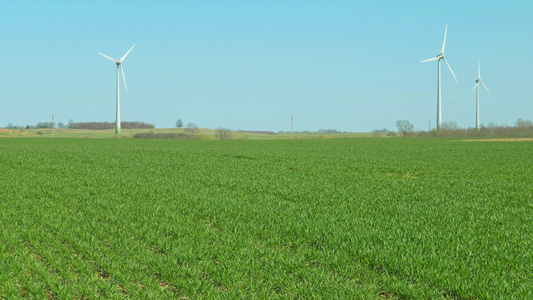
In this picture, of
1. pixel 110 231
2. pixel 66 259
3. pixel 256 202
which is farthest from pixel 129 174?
pixel 66 259

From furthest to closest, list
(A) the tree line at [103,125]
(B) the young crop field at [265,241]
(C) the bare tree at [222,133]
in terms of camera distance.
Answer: (A) the tree line at [103,125] → (C) the bare tree at [222,133] → (B) the young crop field at [265,241]

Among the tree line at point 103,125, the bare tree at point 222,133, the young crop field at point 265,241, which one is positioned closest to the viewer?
the young crop field at point 265,241

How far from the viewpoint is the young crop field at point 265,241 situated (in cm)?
546

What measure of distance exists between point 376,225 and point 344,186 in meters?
5.93

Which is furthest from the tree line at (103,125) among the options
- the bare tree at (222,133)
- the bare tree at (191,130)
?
the bare tree at (222,133)

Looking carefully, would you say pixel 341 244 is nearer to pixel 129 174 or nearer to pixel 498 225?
pixel 498 225

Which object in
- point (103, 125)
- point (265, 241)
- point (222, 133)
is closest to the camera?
point (265, 241)

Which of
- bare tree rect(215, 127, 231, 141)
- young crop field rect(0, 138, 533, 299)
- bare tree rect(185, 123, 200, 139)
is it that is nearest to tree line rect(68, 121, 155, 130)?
bare tree rect(185, 123, 200, 139)

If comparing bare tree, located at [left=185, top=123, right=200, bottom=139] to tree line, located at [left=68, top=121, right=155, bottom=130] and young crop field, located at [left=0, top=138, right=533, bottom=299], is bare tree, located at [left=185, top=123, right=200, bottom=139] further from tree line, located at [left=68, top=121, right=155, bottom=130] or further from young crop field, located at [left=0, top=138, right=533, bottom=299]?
young crop field, located at [left=0, top=138, right=533, bottom=299]

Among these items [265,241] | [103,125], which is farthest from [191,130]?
[265,241]

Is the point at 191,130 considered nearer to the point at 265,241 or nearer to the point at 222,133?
the point at 222,133

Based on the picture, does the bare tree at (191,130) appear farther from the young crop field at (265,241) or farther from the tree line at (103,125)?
the young crop field at (265,241)

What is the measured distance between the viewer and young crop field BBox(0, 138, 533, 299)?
546 cm

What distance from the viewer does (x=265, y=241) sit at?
746 cm
